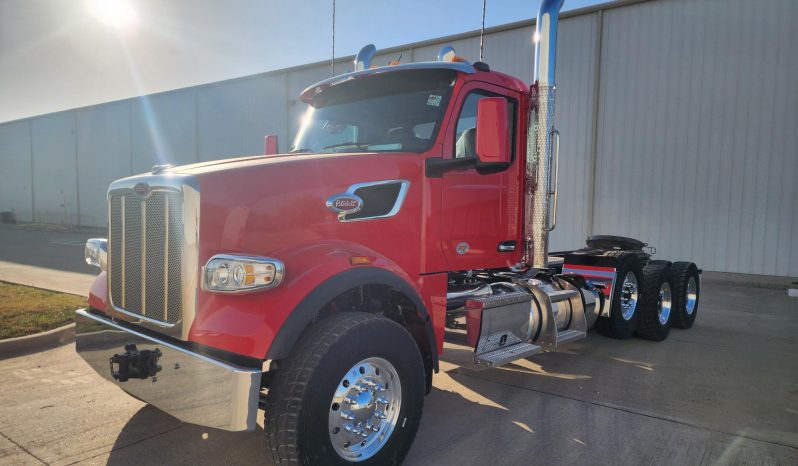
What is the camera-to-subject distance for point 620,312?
627 cm

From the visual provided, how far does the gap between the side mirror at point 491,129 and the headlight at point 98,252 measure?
269 cm

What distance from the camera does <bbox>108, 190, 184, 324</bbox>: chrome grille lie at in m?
2.81

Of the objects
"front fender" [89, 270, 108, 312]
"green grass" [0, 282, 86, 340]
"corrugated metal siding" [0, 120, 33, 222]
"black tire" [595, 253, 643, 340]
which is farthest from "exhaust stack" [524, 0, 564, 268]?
"corrugated metal siding" [0, 120, 33, 222]

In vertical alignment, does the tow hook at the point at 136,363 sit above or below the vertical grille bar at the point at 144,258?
below

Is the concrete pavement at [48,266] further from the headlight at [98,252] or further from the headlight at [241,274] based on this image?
the headlight at [241,274]

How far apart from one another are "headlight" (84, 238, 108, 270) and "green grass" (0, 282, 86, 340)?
2.63 metres

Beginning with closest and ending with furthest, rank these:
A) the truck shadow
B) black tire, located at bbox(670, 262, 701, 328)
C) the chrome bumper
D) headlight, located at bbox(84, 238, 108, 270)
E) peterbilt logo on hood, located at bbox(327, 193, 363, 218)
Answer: the chrome bumper → peterbilt logo on hood, located at bbox(327, 193, 363, 218) → the truck shadow → headlight, located at bbox(84, 238, 108, 270) → black tire, located at bbox(670, 262, 701, 328)

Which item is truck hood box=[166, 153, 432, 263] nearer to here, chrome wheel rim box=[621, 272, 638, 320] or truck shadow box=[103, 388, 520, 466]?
truck shadow box=[103, 388, 520, 466]

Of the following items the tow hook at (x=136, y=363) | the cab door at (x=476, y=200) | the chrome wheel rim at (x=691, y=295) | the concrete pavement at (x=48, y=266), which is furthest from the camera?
the concrete pavement at (x=48, y=266)

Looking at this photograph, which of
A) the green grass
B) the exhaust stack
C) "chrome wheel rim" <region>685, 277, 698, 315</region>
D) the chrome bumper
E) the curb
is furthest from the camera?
"chrome wheel rim" <region>685, 277, 698, 315</region>

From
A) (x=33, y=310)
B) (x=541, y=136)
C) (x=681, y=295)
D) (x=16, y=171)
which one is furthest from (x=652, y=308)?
(x=16, y=171)

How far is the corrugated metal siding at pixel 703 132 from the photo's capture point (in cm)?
1177

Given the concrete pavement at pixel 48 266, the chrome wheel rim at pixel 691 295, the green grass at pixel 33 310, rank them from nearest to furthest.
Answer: the green grass at pixel 33 310, the chrome wheel rim at pixel 691 295, the concrete pavement at pixel 48 266

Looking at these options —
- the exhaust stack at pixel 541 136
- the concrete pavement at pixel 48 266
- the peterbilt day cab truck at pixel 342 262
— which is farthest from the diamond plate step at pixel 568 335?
the concrete pavement at pixel 48 266
